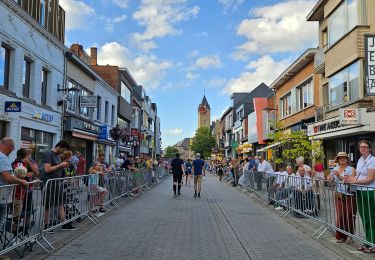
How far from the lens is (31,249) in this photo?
710 centimetres

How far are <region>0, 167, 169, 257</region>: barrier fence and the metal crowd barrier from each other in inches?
197

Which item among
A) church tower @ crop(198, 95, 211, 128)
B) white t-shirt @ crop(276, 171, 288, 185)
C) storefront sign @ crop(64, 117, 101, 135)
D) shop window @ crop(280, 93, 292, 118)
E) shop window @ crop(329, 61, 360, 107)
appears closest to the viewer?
white t-shirt @ crop(276, 171, 288, 185)

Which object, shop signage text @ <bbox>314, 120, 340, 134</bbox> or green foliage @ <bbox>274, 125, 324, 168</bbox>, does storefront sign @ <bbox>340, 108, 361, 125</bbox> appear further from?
shop signage text @ <bbox>314, 120, 340, 134</bbox>

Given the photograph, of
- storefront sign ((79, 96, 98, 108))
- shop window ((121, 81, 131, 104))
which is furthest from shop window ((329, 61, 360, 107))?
shop window ((121, 81, 131, 104))

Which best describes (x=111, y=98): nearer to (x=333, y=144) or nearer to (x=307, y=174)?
(x=333, y=144)

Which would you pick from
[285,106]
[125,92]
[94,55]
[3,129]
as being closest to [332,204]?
[3,129]

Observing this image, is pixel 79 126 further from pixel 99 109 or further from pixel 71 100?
pixel 99 109

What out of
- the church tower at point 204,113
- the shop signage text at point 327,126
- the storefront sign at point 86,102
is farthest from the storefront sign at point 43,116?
the church tower at point 204,113

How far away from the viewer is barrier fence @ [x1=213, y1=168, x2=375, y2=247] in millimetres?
6988

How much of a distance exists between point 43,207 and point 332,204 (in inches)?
209

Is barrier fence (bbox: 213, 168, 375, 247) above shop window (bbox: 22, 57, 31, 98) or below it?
below

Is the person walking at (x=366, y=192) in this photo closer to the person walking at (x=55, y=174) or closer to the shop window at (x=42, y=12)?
the person walking at (x=55, y=174)

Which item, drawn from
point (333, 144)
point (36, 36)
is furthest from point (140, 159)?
point (333, 144)

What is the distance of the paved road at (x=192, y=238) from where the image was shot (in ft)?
23.1
